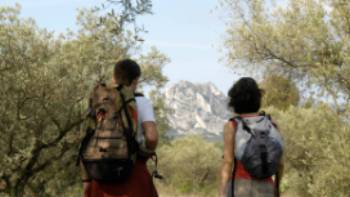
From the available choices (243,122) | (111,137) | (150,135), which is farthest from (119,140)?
(243,122)

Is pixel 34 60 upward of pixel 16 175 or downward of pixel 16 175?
upward

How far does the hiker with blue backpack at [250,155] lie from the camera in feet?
16.9

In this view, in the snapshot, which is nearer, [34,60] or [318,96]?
[34,60]

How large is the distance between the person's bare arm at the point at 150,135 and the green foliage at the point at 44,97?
8.18 meters

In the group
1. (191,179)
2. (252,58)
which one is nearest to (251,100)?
(252,58)

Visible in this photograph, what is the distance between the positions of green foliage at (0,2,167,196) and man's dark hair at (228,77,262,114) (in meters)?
7.94

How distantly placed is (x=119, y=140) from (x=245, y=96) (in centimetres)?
117

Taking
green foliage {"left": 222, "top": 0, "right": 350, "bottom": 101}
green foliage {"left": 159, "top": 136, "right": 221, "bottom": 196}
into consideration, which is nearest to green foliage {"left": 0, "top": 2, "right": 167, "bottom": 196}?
green foliage {"left": 222, "top": 0, "right": 350, "bottom": 101}

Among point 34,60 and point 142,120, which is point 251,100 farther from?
point 34,60

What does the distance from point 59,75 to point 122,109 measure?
9.96 meters

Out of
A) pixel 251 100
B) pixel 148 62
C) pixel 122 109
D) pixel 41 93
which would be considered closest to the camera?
pixel 122 109

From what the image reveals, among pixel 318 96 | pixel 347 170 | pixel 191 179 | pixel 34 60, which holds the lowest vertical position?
pixel 191 179

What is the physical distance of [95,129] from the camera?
4984 mm

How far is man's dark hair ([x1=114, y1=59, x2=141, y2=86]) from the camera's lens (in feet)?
16.7
